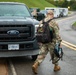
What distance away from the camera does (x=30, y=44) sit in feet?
34.6

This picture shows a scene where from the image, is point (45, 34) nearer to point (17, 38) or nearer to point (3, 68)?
point (17, 38)

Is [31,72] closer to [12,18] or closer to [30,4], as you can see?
[12,18]

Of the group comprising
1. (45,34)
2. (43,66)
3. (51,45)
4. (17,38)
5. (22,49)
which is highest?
(45,34)

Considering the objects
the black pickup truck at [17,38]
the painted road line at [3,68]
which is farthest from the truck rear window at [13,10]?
the painted road line at [3,68]

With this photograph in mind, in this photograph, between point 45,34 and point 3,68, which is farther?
point 3,68

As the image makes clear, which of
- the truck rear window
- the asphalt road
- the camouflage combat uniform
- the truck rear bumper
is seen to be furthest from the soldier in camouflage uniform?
the truck rear window

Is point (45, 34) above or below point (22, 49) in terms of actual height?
above

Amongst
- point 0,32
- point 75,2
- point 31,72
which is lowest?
point 75,2

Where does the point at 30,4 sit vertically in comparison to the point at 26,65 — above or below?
below

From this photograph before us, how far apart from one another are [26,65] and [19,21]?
1.35 m

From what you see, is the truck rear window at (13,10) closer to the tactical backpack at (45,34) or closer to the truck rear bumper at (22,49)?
the truck rear bumper at (22,49)

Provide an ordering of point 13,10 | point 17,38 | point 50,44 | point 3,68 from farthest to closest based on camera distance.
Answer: point 13,10 → point 17,38 → point 3,68 → point 50,44

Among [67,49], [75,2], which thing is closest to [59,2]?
[75,2]

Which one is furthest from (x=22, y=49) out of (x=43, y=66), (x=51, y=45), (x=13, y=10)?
(x=13, y=10)
